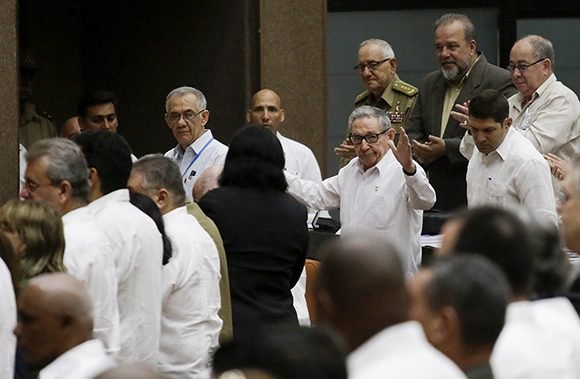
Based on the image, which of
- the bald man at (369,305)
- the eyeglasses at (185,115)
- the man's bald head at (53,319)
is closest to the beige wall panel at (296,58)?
the eyeglasses at (185,115)

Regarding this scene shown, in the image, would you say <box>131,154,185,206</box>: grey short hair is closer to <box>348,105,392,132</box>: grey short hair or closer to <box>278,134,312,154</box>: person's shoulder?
<box>348,105,392,132</box>: grey short hair

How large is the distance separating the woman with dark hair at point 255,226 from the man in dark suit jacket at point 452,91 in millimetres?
3106

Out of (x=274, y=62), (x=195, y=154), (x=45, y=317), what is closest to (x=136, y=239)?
(x=45, y=317)

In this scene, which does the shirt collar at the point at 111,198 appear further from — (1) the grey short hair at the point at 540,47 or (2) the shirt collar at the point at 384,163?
(1) the grey short hair at the point at 540,47

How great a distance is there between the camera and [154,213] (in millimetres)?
7328

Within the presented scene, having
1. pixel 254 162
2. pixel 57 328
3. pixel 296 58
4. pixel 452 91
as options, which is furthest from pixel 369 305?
pixel 296 58

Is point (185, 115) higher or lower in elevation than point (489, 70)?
lower

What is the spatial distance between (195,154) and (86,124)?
3.10ft

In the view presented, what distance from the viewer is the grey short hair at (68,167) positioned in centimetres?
700

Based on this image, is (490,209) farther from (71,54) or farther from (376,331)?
(71,54)

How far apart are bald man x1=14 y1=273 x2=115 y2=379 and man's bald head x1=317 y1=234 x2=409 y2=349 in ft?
3.83

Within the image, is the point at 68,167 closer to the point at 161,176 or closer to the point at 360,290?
the point at 161,176

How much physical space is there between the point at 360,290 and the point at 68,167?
303 cm

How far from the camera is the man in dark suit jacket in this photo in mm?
11062
